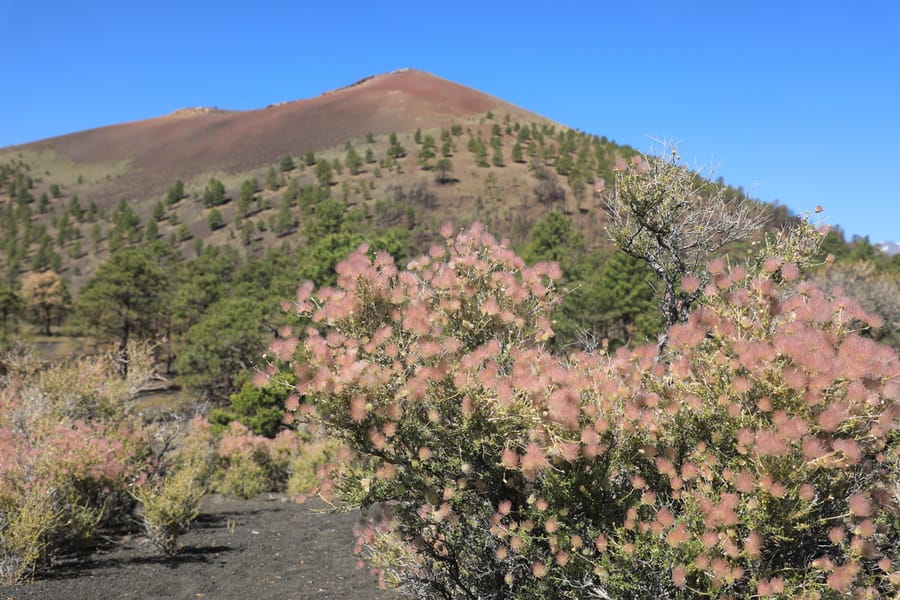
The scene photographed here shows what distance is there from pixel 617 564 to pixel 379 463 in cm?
137

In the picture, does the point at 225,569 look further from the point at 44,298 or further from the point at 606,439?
the point at 44,298

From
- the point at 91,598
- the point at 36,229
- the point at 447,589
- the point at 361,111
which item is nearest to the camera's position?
the point at 447,589

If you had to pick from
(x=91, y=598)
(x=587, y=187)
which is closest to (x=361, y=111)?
(x=587, y=187)

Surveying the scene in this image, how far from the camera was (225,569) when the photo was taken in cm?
661

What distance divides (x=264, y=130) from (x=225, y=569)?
10348cm

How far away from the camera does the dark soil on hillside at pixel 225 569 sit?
18.6ft

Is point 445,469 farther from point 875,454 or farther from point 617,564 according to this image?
point 875,454

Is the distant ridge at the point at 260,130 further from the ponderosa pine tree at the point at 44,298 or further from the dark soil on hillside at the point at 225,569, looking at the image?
the dark soil on hillside at the point at 225,569

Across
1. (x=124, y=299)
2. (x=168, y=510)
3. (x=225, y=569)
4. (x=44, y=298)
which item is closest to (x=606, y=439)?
(x=225, y=569)

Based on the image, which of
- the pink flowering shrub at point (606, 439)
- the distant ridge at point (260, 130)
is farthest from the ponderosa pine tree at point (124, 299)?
the distant ridge at point (260, 130)

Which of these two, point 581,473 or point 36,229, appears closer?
point 581,473

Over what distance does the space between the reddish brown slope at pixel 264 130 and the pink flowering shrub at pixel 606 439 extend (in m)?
89.2

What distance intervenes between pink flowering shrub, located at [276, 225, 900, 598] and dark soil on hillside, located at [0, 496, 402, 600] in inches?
67.3

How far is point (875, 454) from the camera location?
8.89 feet
